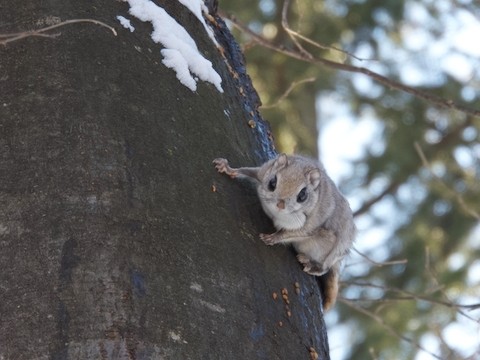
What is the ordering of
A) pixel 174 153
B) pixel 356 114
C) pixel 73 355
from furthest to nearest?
pixel 356 114 → pixel 174 153 → pixel 73 355

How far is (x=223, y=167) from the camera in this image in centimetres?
322

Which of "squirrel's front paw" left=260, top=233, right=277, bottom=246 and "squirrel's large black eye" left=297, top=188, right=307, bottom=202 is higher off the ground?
"squirrel's front paw" left=260, top=233, right=277, bottom=246

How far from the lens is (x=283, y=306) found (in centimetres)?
305

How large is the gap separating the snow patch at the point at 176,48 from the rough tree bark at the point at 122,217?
41 mm

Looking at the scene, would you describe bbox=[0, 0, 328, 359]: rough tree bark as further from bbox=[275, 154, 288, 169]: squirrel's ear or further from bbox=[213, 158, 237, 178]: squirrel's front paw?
bbox=[275, 154, 288, 169]: squirrel's ear

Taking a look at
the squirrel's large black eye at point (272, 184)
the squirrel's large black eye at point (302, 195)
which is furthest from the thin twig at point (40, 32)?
the squirrel's large black eye at point (302, 195)

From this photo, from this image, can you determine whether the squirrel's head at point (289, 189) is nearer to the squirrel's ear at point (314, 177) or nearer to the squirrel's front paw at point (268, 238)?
the squirrel's ear at point (314, 177)

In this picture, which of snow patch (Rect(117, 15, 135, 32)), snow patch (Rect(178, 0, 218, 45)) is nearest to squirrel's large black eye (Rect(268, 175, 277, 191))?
snow patch (Rect(178, 0, 218, 45))

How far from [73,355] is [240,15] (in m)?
7.20

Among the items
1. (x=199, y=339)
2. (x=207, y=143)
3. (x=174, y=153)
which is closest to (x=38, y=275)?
(x=199, y=339)

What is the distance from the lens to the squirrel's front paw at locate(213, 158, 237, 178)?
3207 millimetres

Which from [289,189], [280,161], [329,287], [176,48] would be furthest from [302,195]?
[176,48]

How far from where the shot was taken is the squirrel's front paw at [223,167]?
126 inches

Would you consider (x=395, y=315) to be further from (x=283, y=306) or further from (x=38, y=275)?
(x=38, y=275)
